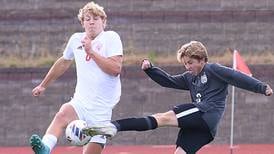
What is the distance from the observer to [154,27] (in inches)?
921

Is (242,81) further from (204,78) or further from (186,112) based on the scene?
(186,112)

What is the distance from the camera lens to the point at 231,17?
76.8ft

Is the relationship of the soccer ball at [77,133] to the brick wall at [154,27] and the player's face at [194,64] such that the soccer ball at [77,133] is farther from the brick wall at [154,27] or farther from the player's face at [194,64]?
the brick wall at [154,27]

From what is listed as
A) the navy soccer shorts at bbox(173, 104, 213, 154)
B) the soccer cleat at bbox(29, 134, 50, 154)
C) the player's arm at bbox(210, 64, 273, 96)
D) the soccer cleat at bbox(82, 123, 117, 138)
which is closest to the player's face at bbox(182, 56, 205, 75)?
the player's arm at bbox(210, 64, 273, 96)

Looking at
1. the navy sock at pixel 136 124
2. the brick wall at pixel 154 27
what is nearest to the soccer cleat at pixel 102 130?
the navy sock at pixel 136 124

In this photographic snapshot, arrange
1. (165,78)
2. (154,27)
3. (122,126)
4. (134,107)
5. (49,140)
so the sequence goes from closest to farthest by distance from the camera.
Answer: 1. (49,140)
2. (122,126)
3. (165,78)
4. (134,107)
5. (154,27)

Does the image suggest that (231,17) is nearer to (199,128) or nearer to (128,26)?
(128,26)

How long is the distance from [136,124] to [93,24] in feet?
3.61

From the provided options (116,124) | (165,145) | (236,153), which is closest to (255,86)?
(116,124)

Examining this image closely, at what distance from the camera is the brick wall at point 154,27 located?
2330 centimetres

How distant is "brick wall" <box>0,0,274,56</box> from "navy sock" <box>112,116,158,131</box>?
557 inches

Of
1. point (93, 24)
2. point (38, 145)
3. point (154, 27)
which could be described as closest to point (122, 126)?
point (38, 145)

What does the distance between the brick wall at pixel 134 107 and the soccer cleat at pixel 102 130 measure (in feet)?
40.7

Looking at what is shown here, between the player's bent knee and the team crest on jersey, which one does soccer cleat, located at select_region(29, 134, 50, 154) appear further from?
the team crest on jersey
